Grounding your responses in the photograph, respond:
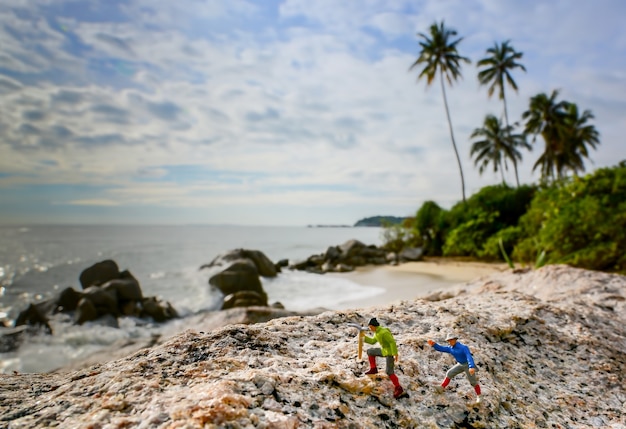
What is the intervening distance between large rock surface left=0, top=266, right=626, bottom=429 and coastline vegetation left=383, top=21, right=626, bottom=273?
356 inches

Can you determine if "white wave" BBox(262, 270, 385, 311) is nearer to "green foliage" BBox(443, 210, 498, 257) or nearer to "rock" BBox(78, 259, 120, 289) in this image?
"rock" BBox(78, 259, 120, 289)

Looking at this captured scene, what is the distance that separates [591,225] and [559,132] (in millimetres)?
34689

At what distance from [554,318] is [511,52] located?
45.5 m

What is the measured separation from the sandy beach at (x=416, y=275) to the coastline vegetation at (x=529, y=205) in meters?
1.61

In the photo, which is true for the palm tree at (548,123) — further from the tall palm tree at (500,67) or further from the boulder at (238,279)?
the boulder at (238,279)

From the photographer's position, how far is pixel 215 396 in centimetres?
155

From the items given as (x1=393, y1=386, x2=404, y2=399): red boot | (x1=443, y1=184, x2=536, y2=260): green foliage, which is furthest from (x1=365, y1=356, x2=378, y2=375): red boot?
(x1=443, y1=184, x2=536, y2=260): green foliage

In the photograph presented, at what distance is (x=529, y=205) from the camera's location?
26.5 meters

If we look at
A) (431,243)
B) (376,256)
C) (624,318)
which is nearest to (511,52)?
(431,243)

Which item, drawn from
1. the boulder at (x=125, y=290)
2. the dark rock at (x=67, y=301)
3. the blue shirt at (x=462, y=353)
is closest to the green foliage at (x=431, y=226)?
the boulder at (x=125, y=290)

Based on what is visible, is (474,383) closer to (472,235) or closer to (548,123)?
(472,235)

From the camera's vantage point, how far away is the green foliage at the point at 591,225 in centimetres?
1089

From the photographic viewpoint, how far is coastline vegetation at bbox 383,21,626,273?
462 inches

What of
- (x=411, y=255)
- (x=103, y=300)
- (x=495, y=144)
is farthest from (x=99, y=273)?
(x=495, y=144)
